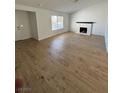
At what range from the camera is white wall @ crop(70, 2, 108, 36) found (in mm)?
7715

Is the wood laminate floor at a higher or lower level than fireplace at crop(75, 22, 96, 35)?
lower

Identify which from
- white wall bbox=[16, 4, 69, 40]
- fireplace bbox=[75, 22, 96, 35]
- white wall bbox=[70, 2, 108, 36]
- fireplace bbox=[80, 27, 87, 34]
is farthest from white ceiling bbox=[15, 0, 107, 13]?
fireplace bbox=[80, 27, 87, 34]

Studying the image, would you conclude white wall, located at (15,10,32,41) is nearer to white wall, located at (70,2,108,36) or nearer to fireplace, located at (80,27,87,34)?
fireplace, located at (80,27,87,34)

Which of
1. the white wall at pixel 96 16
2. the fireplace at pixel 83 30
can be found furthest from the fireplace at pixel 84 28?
the white wall at pixel 96 16

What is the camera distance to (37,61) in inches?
133

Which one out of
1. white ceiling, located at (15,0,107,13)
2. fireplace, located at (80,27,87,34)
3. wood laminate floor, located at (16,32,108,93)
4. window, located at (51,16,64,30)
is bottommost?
wood laminate floor, located at (16,32,108,93)

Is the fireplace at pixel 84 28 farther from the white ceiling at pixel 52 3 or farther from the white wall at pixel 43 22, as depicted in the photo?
the white wall at pixel 43 22

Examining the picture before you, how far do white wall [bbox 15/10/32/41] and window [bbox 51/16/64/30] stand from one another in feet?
6.39

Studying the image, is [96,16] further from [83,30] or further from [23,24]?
[23,24]

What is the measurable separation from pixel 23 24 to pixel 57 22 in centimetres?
300

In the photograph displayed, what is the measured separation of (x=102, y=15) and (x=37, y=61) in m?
6.59

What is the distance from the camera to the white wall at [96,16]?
7715 mm
